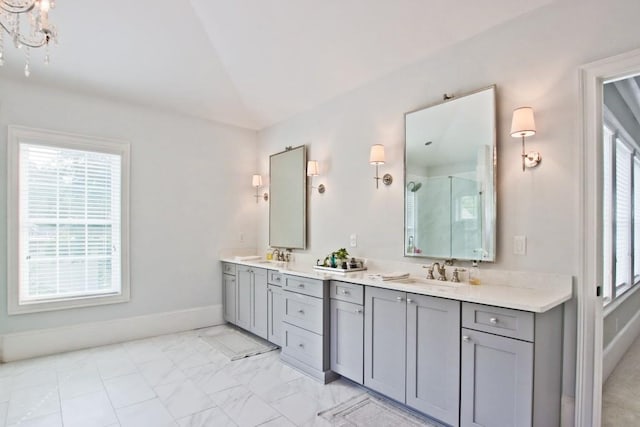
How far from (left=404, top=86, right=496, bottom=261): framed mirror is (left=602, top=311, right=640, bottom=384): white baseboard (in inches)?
65.2

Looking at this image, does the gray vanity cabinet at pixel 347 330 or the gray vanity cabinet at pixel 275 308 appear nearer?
the gray vanity cabinet at pixel 347 330

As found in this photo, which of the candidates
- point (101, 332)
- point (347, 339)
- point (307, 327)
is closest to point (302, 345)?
point (307, 327)

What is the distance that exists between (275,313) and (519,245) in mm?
2357

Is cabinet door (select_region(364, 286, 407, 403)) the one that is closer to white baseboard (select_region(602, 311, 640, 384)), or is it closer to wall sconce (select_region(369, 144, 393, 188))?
wall sconce (select_region(369, 144, 393, 188))

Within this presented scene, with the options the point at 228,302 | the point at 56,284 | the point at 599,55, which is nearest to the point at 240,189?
the point at 228,302

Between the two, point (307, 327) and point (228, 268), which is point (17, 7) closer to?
point (307, 327)

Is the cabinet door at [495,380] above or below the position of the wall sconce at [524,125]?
below

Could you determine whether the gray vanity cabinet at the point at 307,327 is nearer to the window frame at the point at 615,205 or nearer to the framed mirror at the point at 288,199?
the framed mirror at the point at 288,199

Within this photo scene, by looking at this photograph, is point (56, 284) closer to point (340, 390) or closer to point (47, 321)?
point (47, 321)

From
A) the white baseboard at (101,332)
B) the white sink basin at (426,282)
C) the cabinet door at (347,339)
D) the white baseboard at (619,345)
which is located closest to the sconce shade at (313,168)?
the cabinet door at (347,339)

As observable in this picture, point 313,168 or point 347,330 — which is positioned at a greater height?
point 313,168

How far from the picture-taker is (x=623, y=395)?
2.78 m

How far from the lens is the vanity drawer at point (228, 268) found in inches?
178

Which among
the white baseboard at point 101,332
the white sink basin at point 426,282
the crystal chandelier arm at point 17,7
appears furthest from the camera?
the white baseboard at point 101,332
